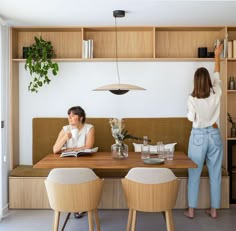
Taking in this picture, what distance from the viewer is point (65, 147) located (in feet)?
15.1

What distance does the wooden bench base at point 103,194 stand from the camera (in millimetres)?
4625

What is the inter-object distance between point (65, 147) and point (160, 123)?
1.34 metres

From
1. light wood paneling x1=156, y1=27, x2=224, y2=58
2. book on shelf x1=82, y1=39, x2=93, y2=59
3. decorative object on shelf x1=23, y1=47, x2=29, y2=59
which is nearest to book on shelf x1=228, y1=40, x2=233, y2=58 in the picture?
light wood paneling x1=156, y1=27, x2=224, y2=58

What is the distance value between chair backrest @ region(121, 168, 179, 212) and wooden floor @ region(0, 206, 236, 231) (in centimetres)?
79

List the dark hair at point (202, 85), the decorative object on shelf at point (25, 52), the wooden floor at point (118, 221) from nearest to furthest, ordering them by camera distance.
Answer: the wooden floor at point (118, 221)
the dark hair at point (202, 85)
the decorative object on shelf at point (25, 52)

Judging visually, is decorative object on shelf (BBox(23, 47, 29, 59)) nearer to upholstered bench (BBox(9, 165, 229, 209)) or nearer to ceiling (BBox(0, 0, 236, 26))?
ceiling (BBox(0, 0, 236, 26))

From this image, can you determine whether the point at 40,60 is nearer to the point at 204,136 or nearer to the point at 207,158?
the point at 204,136

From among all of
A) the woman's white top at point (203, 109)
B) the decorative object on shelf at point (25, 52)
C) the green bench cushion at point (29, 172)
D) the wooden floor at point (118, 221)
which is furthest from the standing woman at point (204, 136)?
the decorative object on shelf at point (25, 52)

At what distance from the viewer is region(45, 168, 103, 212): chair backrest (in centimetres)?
327

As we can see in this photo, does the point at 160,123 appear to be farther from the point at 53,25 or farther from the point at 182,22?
the point at 53,25

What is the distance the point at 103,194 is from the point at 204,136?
1385 mm

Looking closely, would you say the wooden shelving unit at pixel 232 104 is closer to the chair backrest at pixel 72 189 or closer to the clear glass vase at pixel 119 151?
the clear glass vase at pixel 119 151

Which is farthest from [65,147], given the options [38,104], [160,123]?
[160,123]

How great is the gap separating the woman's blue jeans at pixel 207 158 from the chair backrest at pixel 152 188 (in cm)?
105
